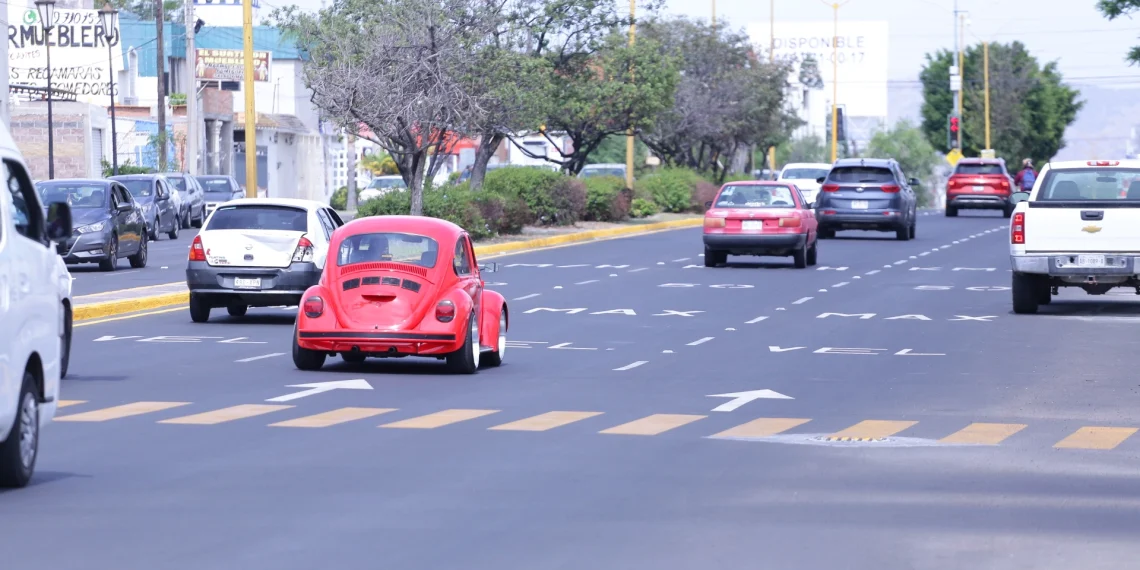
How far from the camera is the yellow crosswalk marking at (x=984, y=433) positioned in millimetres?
12148

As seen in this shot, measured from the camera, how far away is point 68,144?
60281 mm

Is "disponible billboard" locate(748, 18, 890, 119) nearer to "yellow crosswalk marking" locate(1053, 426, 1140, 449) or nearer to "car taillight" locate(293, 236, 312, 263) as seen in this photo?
"car taillight" locate(293, 236, 312, 263)

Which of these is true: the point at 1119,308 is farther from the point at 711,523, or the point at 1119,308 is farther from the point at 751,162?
the point at 751,162

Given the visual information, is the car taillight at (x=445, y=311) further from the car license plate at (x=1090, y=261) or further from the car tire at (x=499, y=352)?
the car license plate at (x=1090, y=261)

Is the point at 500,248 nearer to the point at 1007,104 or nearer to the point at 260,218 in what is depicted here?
the point at 260,218

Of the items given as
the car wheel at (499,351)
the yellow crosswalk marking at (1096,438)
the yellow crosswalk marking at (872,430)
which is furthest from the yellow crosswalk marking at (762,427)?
the car wheel at (499,351)

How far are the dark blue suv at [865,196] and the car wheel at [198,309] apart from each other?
22.0 m

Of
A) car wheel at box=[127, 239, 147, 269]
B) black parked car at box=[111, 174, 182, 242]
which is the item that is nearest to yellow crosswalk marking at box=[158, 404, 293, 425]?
car wheel at box=[127, 239, 147, 269]

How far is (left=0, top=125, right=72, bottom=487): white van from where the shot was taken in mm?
9445

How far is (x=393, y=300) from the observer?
639 inches

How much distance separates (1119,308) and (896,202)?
1711 centimetres

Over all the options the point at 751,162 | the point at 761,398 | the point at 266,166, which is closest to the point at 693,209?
the point at 751,162

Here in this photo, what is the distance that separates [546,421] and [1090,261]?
11416 millimetres

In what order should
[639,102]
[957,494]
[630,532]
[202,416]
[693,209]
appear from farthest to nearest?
[693,209]
[639,102]
[202,416]
[957,494]
[630,532]
